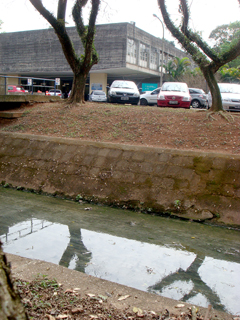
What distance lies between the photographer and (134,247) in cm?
538

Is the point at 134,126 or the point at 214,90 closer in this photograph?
the point at 134,126

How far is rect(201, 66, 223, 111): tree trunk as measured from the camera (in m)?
11.4

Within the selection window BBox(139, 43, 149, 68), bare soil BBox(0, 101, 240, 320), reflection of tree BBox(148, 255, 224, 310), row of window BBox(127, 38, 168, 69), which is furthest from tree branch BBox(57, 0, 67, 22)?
window BBox(139, 43, 149, 68)

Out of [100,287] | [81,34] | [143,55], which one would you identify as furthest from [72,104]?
[143,55]

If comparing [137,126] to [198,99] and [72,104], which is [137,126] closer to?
[72,104]

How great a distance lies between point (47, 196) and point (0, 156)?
271cm

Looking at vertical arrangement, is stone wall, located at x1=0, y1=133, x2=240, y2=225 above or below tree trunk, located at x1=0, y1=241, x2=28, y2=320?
below

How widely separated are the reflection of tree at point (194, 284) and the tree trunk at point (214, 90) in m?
7.64

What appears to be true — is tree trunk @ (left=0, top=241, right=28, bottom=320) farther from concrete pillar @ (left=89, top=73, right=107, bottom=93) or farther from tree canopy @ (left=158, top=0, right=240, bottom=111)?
concrete pillar @ (left=89, top=73, right=107, bottom=93)

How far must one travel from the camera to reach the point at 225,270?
15.3 ft

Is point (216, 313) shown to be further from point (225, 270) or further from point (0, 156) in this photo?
point (0, 156)

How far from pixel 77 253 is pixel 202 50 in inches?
384

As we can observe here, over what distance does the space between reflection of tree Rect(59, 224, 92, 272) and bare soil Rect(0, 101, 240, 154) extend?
4.33 m

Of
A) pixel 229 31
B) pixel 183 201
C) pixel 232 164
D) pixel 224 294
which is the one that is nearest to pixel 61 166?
pixel 183 201
